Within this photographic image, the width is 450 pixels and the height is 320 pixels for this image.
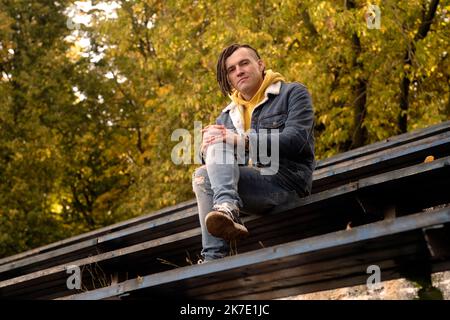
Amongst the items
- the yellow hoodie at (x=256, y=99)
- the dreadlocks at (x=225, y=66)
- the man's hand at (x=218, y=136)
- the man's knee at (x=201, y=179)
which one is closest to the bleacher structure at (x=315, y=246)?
the man's knee at (x=201, y=179)

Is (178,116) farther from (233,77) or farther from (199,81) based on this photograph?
(233,77)

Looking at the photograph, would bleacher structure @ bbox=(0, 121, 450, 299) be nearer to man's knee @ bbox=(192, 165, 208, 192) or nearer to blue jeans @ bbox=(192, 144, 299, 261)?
blue jeans @ bbox=(192, 144, 299, 261)

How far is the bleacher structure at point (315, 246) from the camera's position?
3463 millimetres

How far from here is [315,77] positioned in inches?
492

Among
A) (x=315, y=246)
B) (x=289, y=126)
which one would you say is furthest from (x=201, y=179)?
(x=315, y=246)

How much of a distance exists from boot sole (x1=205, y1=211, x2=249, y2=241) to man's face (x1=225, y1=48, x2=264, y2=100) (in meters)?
1.06

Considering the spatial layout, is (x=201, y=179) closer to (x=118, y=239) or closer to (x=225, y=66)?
(x=225, y=66)

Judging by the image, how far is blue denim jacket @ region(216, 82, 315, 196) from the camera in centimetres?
437

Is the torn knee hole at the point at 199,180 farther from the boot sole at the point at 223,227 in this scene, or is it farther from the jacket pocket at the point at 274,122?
the jacket pocket at the point at 274,122

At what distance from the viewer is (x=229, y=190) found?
4105 millimetres

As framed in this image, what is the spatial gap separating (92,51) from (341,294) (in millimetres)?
15770

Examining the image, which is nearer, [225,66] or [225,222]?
[225,222]

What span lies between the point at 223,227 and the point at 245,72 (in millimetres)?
1161

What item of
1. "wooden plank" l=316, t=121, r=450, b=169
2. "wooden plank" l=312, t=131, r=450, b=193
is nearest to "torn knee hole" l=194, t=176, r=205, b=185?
"wooden plank" l=312, t=131, r=450, b=193
